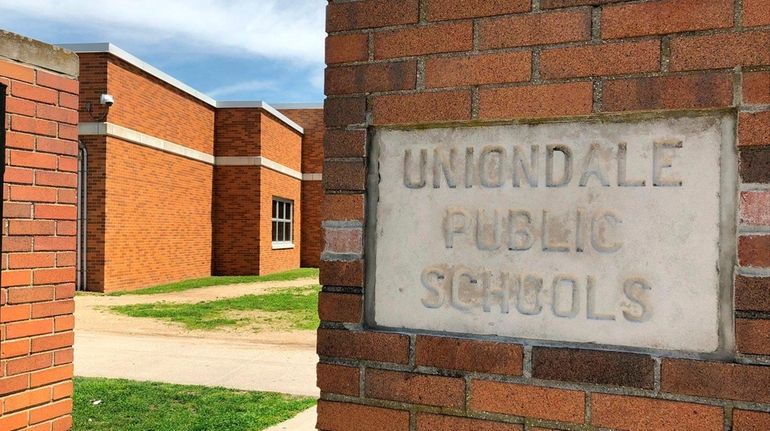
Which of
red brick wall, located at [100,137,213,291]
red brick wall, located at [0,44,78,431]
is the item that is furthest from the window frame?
red brick wall, located at [0,44,78,431]

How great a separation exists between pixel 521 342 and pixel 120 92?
14494 mm

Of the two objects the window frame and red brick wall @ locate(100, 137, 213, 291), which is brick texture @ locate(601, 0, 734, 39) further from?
the window frame

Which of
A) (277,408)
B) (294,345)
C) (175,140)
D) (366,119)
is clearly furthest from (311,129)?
(366,119)

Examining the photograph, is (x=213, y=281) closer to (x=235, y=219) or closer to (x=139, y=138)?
(x=235, y=219)

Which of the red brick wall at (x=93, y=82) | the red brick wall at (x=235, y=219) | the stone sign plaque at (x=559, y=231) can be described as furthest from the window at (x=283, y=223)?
the stone sign plaque at (x=559, y=231)

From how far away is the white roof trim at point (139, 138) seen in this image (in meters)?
13.8

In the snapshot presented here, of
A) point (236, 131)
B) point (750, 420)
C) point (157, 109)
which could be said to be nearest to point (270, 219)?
point (236, 131)

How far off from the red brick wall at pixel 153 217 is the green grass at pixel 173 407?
30.3 feet

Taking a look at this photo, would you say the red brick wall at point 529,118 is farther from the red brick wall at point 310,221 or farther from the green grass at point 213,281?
the red brick wall at point 310,221

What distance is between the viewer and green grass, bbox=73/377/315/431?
4.55m

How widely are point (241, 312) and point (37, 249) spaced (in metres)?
8.11

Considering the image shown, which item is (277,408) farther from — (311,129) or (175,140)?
(311,129)

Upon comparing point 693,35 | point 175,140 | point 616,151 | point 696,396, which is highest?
point 175,140

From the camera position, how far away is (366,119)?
73.4 inches
